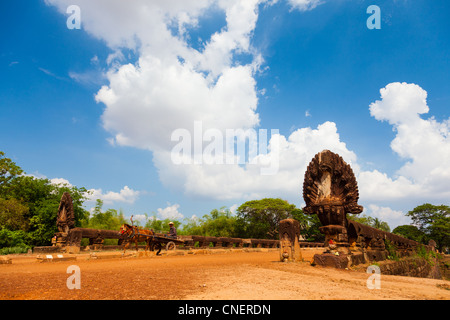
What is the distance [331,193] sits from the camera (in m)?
9.20

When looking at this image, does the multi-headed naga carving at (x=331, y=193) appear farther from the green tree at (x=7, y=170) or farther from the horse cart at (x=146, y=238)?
the green tree at (x=7, y=170)

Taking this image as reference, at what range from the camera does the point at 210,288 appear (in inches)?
170

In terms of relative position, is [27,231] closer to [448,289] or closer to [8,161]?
[8,161]

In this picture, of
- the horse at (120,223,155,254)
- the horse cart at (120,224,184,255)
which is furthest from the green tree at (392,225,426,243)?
the horse at (120,223,155,254)

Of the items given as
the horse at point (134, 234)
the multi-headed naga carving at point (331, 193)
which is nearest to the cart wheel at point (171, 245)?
the horse at point (134, 234)

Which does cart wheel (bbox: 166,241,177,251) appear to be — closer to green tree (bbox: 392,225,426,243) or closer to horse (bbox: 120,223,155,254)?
horse (bbox: 120,223,155,254)

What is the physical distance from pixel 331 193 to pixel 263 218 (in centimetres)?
3470

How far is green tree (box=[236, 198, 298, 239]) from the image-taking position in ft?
138

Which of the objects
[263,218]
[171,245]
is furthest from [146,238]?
[263,218]

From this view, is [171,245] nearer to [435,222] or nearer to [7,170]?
[7,170]

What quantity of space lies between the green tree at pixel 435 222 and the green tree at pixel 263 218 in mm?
23891

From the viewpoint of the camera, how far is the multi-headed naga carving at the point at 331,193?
8867mm

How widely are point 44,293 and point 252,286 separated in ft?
10.5
